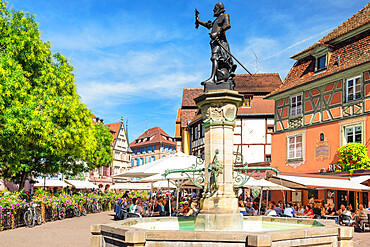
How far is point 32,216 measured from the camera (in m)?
19.6

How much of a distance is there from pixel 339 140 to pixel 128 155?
66284 millimetres

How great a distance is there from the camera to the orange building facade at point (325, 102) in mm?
22406

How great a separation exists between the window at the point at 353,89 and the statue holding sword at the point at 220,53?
14.2m

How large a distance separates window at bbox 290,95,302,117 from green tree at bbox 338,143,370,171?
207 inches

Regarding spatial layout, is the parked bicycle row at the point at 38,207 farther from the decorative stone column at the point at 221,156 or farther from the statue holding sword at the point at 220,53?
the statue holding sword at the point at 220,53

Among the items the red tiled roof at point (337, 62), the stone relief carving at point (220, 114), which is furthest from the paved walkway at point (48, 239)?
the red tiled roof at point (337, 62)

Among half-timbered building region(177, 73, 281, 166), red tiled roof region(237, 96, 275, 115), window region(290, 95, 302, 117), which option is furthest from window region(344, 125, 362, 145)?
red tiled roof region(237, 96, 275, 115)

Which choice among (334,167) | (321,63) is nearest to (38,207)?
(334,167)

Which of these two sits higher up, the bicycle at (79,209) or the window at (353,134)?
the window at (353,134)

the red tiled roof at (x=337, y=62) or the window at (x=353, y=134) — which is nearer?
→ the red tiled roof at (x=337, y=62)

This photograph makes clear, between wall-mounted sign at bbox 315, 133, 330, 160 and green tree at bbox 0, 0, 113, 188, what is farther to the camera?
wall-mounted sign at bbox 315, 133, 330, 160

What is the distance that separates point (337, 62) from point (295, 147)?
6170 millimetres

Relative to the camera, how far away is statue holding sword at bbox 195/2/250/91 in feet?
33.2

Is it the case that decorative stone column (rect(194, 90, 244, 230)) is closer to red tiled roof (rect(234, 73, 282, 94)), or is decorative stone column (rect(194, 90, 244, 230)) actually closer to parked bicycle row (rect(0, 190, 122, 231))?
parked bicycle row (rect(0, 190, 122, 231))
